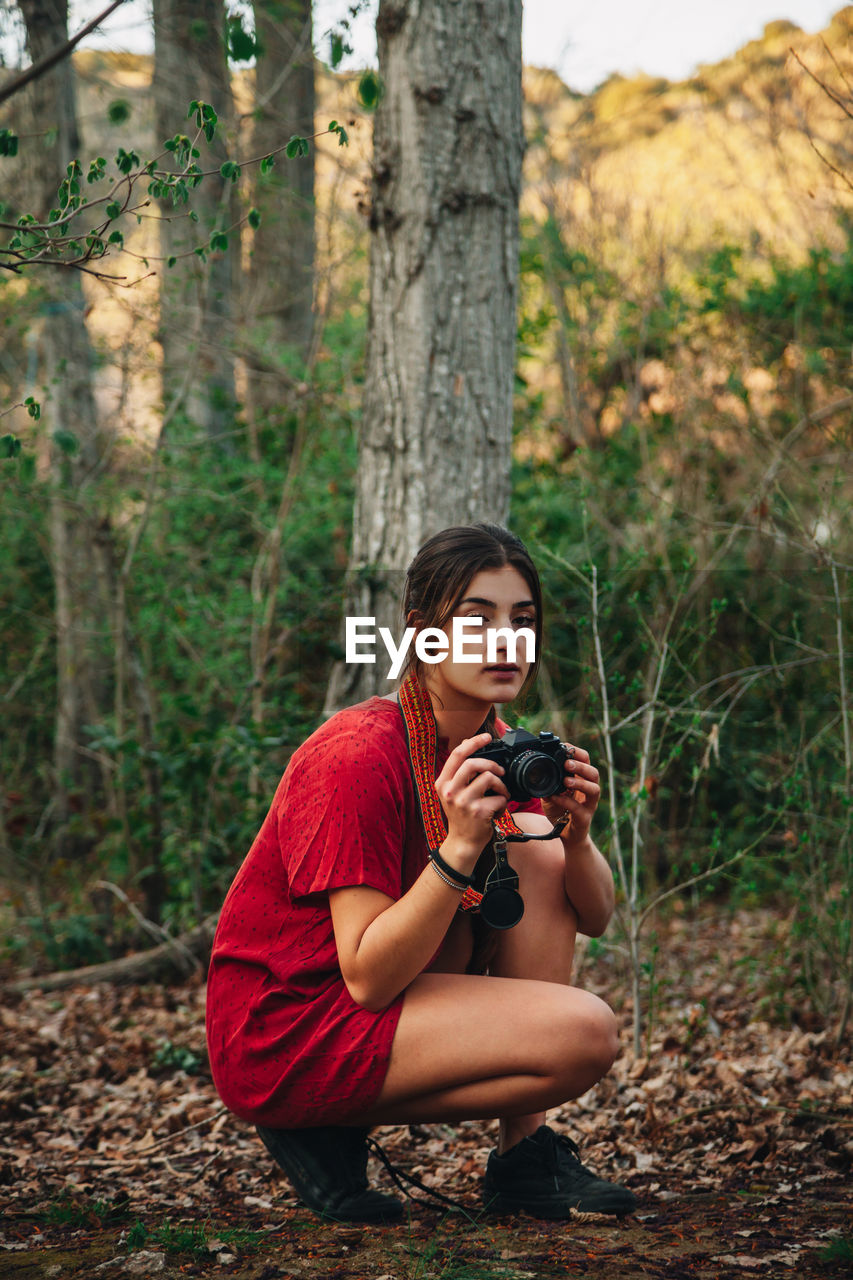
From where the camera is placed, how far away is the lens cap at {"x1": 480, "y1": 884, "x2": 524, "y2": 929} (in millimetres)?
2240

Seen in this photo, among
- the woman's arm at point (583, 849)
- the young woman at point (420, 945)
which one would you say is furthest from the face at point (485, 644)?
the woman's arm at point (583, 849)

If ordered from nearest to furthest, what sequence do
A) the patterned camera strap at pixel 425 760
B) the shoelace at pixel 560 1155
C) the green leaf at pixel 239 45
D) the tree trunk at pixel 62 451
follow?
the patterned camera strap at pixel 425 760, the shoelace at pixel 560 1155, the green leaf at pixel 239 45, the tree trunk at pixel 62 451

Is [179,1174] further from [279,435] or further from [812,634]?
[279,435]

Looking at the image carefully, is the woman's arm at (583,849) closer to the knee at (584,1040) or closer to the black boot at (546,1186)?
the knee at (584,1040)

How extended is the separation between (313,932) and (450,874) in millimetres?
400

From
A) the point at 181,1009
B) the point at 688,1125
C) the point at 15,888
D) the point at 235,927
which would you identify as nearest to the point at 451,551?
the point at 235,927

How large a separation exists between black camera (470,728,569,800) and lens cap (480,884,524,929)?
9.5 inches

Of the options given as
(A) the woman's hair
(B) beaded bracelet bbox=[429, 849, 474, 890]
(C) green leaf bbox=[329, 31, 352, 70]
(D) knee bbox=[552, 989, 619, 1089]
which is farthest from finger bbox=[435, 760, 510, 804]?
(C) green leaf bbox=[329, 31, 352, 70]

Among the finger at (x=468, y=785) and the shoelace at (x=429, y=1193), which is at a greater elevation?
the finger at (x=468, y=785)

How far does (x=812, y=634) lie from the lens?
202 inches

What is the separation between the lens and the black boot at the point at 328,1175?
2260 mm

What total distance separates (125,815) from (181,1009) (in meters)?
0.95

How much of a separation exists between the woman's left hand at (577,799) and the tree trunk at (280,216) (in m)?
4.46

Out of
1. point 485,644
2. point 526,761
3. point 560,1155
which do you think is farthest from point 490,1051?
point 485,644
